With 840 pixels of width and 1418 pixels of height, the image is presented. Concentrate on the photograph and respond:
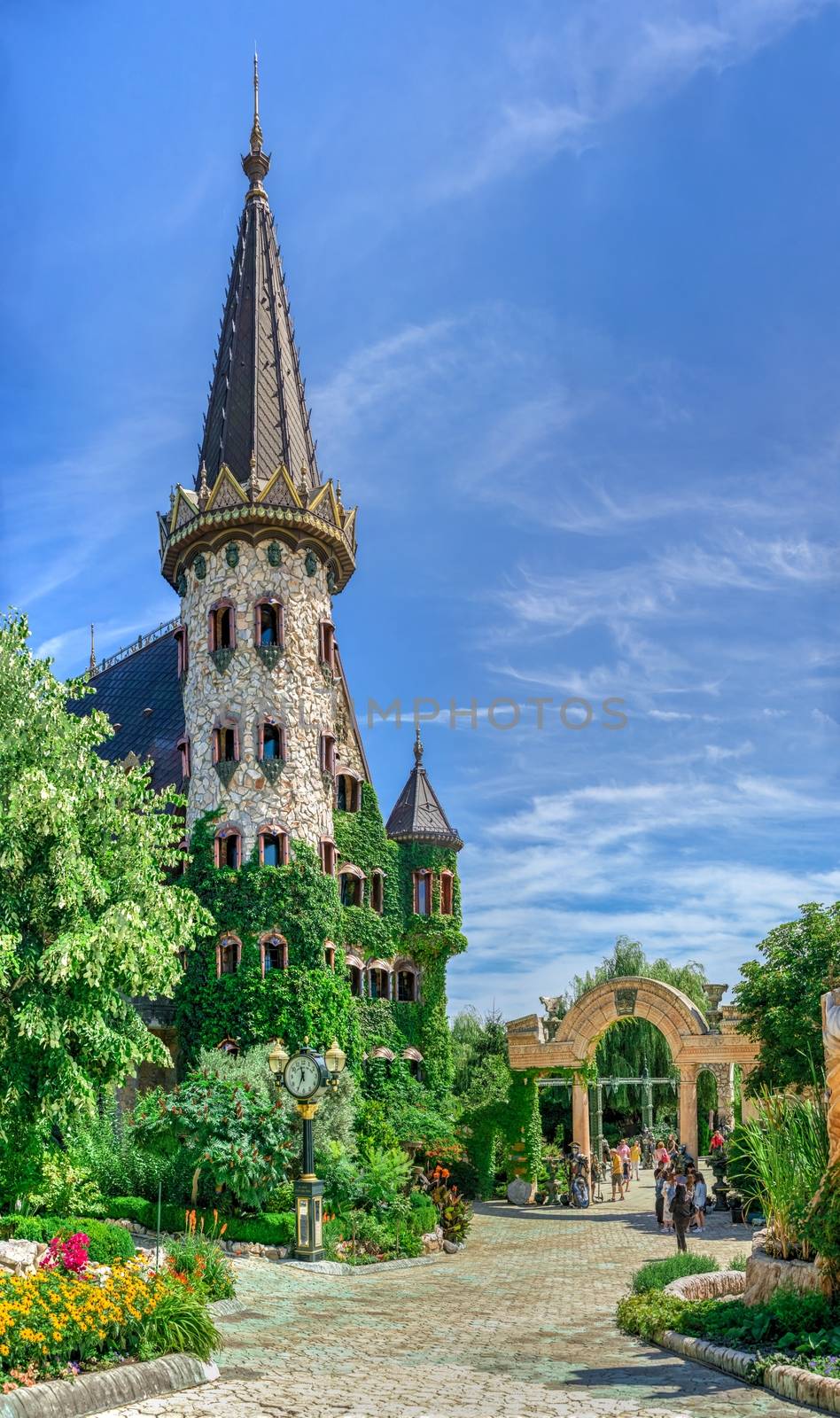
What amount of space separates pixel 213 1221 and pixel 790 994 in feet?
46.2

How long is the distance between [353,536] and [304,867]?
10.6 meters

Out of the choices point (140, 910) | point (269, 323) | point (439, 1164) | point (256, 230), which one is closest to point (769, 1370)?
point (140, 910)

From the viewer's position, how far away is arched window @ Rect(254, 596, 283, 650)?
34.4 m

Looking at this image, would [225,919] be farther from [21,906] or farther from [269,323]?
[269,323]

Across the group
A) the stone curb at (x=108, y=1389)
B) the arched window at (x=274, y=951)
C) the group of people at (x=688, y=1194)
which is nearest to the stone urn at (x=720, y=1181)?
the group of people at (x=688, y=1194)

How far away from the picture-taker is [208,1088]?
25359 mm

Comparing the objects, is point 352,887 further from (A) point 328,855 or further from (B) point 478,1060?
(B) point 478,1060

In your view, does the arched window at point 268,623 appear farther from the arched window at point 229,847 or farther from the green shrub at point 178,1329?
the green shrub at point 178,1329

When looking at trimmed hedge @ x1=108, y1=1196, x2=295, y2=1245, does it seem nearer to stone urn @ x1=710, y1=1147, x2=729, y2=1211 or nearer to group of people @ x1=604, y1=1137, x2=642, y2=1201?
stone urn @ x1=710, y1=1147, x2=729, y2=1211

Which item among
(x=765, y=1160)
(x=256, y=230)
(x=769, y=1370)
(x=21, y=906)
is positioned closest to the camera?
(x=769, y=1370)

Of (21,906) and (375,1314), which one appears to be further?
(21,906)

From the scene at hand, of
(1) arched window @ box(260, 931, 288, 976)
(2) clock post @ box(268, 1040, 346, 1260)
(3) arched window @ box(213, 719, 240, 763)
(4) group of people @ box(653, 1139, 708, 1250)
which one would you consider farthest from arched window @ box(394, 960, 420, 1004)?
(2) clock post @ box(268, 1040, 346, 1260)

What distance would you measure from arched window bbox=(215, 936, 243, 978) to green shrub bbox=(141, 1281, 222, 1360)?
18261 millimetres

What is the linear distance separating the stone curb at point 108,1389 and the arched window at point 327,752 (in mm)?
22846
